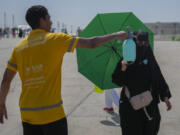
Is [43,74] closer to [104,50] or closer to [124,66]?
[124,66]

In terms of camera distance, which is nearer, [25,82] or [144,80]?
[25,82]

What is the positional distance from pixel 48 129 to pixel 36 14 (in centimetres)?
102

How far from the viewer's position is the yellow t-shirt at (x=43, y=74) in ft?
8.80

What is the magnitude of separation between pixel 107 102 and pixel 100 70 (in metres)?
2.84

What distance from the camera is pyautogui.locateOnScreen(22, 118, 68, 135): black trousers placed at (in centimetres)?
273

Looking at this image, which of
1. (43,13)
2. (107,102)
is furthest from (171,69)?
(43,13)

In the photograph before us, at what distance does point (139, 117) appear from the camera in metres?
3.39

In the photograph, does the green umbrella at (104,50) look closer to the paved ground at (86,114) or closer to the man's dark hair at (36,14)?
the man's dark hair at (36,14)

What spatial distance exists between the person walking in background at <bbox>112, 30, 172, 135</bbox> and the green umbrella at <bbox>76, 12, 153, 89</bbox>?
16.1 inches

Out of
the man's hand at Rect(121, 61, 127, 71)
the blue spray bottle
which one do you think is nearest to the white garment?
the man's hand at Rect(121, 61, 127, 71)

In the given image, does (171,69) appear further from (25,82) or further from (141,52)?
(25,82)

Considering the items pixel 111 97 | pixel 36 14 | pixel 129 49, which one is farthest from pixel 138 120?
pixel 111 97

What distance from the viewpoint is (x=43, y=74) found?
106 inches

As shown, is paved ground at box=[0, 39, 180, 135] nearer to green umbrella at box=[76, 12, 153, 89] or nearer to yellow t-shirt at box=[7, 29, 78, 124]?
green umbrella at box=[76, 12, 153, 89]
